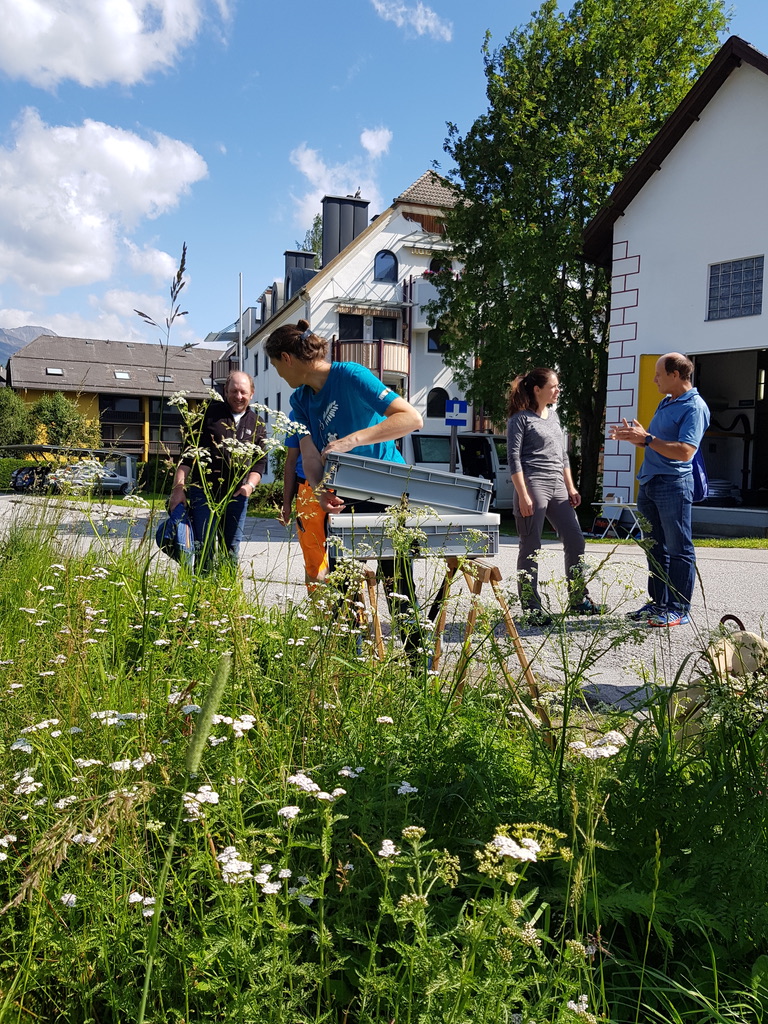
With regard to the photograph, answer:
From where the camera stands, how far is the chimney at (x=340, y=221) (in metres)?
43.3

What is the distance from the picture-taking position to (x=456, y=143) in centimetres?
2158

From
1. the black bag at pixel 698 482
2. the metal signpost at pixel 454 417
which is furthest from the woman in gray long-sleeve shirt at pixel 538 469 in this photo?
the metal signpost at pixel 454 417

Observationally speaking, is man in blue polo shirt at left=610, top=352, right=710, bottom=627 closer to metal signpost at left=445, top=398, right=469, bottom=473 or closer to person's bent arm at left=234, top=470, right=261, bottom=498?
person's bent arm at left=234, top=470, right=261, bottom=498

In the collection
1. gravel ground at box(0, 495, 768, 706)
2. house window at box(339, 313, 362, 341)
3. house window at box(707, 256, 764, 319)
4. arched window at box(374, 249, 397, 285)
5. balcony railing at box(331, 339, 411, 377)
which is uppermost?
arched window at box(374, 249, 397, 285)

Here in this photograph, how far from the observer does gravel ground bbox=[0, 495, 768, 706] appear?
2645mm

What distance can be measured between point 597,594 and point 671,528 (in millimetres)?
1782

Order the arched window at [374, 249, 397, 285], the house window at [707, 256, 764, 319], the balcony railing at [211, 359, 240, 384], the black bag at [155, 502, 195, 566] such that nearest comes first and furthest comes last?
the black bag at [155, 502, 195, 566] → the house window at [707, 256, 764, 319] → the arched window at [374, 249, 397, 285] → the balcony railing at [211, 359, 240, 384]

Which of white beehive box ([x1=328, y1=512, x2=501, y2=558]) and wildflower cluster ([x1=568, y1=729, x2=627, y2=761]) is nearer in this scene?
wildflower cluster ([x1=568, y1=729, x2=627, y2=761])

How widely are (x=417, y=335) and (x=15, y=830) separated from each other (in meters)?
38.2

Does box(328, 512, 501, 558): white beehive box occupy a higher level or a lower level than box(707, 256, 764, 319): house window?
lower

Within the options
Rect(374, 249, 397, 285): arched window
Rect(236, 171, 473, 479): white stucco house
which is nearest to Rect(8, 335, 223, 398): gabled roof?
Rect(236, 171, 473, 479): white stucco house

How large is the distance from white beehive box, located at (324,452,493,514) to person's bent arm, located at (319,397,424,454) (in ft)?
0.51

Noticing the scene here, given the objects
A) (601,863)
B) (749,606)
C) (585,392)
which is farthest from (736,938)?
(585,392)

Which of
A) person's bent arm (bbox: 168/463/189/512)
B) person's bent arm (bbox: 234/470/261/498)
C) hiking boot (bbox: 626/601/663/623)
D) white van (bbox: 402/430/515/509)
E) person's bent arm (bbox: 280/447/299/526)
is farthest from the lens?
white van (bbox: 402/430/515/509)
